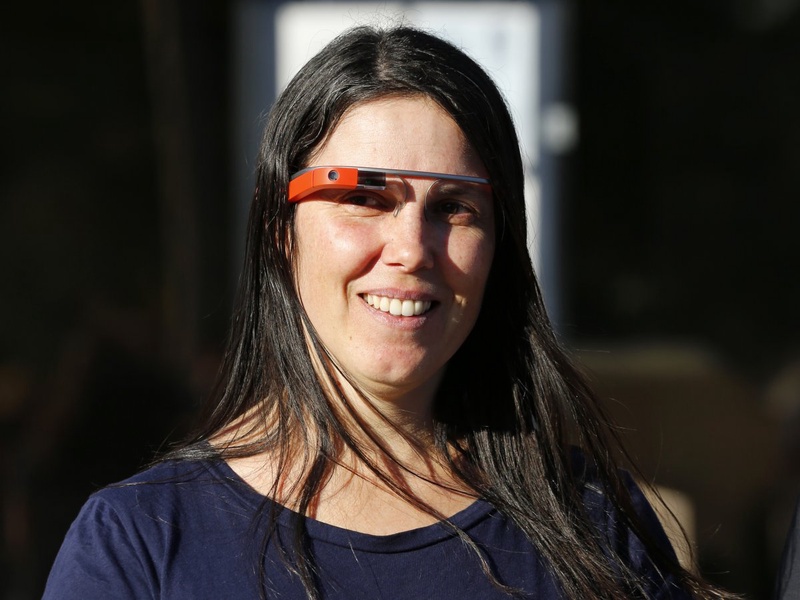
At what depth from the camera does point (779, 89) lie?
421 cm

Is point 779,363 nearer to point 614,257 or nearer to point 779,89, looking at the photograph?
point 614,257

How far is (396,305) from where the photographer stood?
1539 mm

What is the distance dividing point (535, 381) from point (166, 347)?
2.34m

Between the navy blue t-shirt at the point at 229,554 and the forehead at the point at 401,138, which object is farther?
the forehead at the point at 401,138

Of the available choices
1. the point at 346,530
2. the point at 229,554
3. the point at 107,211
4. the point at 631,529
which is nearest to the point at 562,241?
the point at 107,211

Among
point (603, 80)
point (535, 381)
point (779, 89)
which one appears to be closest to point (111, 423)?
point (535, 381)

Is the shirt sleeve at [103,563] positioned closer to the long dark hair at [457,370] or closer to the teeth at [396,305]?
the long dark hair at [457,370]

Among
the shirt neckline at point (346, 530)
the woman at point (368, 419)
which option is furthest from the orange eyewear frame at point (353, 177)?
the shirt neckline at point (346, 530)

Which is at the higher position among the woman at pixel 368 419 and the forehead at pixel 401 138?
the forehead at pixel 401 138

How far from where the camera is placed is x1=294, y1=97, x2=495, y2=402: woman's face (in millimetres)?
1530

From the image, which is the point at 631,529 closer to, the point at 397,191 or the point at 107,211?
the point at 397,191

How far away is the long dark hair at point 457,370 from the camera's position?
5.21 ft

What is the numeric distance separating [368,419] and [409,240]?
323mm

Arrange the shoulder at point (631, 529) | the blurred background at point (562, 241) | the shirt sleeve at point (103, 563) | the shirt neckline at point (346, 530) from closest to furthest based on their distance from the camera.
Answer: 1. the shirt sleeve at point (103, 563)
2. the shirt neckline at point (346, 530)
3. the shoulder at point (631, 529)
4. the blurred background at point (562, 241)
